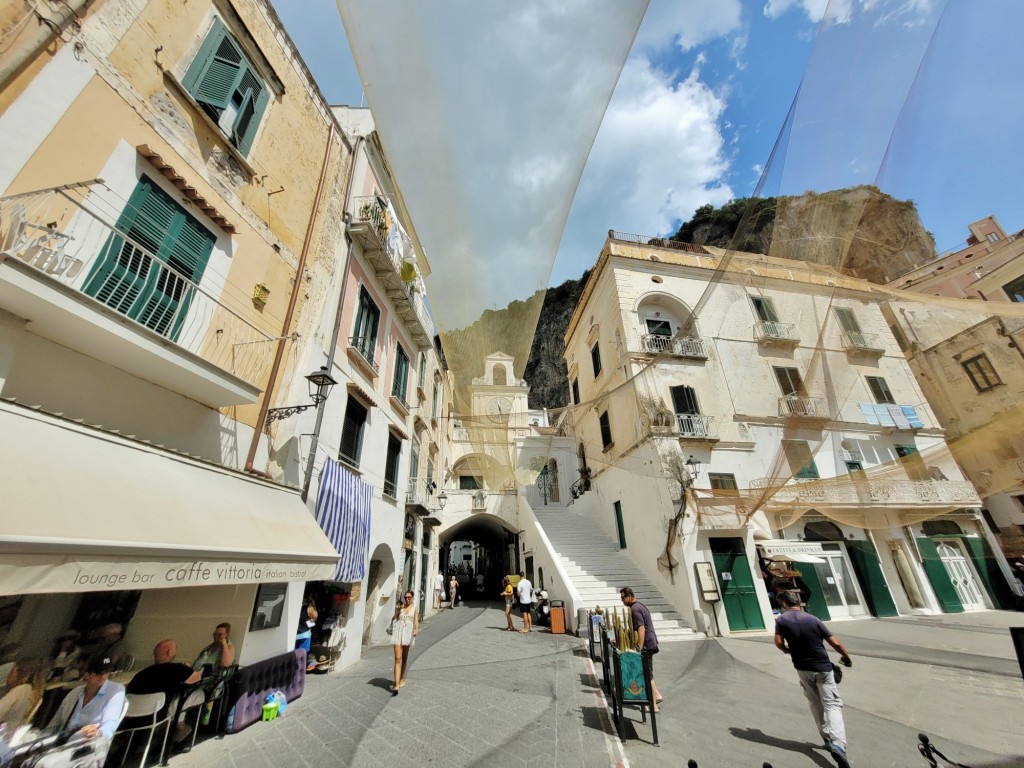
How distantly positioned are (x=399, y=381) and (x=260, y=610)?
6.93 m

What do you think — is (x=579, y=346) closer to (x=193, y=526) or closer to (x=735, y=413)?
(x=735, y=413)

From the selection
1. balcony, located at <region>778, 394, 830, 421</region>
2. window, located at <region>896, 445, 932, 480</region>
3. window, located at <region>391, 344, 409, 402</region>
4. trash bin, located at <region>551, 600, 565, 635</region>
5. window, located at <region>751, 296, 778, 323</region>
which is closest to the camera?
A: window, located at <region>751, 296, 778, 323</region>

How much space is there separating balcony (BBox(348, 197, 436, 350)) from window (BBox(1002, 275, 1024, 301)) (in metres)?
9.76

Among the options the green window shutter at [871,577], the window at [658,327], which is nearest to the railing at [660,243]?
the window at [658,327]

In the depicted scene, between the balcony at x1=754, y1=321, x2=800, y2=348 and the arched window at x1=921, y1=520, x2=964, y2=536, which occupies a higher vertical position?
the balcony at x1=754, y1=321, x2=800, y2=348

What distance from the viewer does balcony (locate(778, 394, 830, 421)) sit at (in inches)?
242

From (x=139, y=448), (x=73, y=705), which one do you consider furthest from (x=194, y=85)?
(x=73, y=705)

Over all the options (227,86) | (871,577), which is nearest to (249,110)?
(227,86)

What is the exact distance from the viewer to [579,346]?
1944 cm

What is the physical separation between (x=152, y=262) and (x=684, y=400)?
13704 mm

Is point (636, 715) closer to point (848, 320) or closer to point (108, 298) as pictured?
point (848, 320)

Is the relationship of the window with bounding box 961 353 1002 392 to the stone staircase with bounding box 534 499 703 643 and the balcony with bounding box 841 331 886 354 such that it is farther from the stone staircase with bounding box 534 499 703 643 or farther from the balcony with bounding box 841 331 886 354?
the stone staircase with bounding box 534 499 703 643

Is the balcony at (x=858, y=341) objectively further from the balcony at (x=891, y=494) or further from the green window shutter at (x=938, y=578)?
the green window shutter at (x=938, y=578)

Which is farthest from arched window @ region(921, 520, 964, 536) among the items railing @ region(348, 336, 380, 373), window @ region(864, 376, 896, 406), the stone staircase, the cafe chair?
the cafe chair
